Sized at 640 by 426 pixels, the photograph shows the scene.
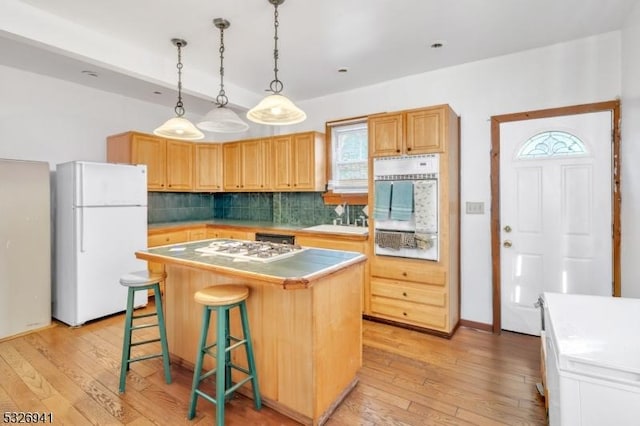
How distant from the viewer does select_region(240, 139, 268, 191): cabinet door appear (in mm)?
4625

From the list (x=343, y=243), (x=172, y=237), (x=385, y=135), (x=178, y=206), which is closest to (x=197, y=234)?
(x=172, y=237)

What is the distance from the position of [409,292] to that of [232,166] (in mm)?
3254

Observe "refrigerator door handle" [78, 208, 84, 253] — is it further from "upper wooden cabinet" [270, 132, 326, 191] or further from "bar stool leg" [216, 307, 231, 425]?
"bar stool leg" [216, 307, 231, 425]

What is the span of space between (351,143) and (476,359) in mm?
2732

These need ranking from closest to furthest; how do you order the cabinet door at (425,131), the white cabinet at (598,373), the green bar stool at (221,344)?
1. the white cabinet at (598,373)
2. the green bar stool at (221,344)
3. the cabinet door at (425,131)

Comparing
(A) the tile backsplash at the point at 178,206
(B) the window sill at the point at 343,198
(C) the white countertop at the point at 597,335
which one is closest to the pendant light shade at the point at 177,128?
(B) the window sill at the point at 343,198

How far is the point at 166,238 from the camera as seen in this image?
4250mm

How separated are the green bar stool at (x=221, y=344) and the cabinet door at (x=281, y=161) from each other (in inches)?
98.5

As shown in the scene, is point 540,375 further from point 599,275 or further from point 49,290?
point 49,290

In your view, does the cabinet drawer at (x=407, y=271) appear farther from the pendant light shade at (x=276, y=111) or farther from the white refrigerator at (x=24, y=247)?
the white refrigerator at (x=24, y=247)

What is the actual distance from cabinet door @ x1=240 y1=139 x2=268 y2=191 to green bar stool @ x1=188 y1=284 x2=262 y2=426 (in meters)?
2.79

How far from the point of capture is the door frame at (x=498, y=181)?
268 cm

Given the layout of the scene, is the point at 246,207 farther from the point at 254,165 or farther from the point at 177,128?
the point at 177,128

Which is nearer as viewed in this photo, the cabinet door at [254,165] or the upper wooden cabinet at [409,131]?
the upper wooden cabinet at [409,131]
